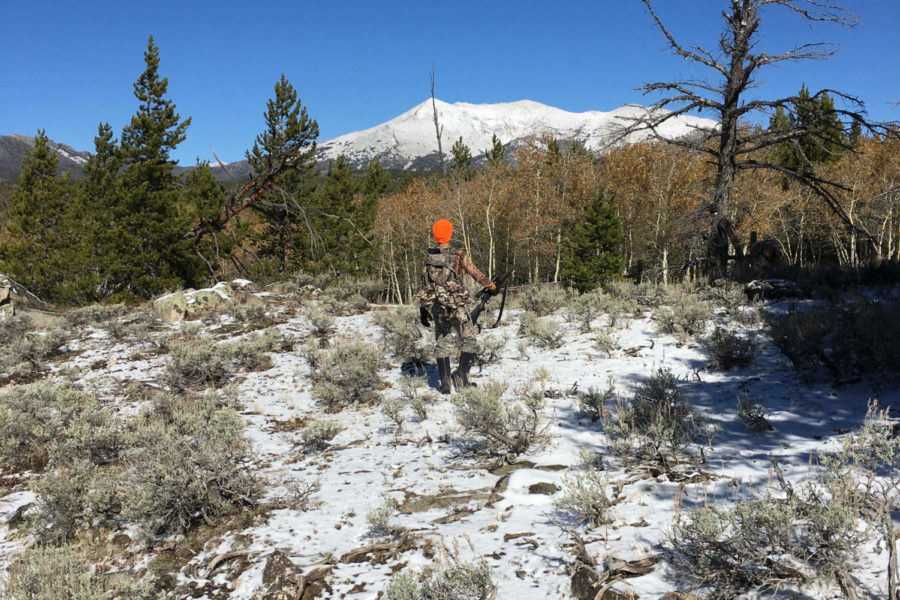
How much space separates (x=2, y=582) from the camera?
272 centimetres

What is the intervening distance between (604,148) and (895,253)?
42405 millimetres

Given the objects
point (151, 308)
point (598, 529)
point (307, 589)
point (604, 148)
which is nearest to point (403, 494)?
point (307, 589)

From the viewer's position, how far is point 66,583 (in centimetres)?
248

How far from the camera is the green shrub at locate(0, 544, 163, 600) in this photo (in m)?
2.37

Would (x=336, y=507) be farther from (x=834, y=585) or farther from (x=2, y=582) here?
(x=834, y=585)

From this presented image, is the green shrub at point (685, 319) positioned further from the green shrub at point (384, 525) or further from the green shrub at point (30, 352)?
the green shrub at point (30, 352)

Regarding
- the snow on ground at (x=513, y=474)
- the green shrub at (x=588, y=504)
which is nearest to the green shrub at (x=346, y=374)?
the snow on ground at (x=513, y=474)

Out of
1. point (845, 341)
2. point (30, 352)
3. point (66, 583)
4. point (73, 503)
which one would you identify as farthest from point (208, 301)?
point (845, 341)

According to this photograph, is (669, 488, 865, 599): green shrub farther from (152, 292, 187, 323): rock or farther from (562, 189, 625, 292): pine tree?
(562, 189, 625, 292): pine tree

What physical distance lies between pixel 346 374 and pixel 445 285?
1.89 m

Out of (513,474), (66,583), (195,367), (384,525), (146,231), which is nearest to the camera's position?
(66,583)

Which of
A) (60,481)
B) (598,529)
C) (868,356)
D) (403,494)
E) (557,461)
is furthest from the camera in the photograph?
(868,356)

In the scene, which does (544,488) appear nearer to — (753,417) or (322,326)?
(753,417)

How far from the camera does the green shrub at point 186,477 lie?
130 inches
